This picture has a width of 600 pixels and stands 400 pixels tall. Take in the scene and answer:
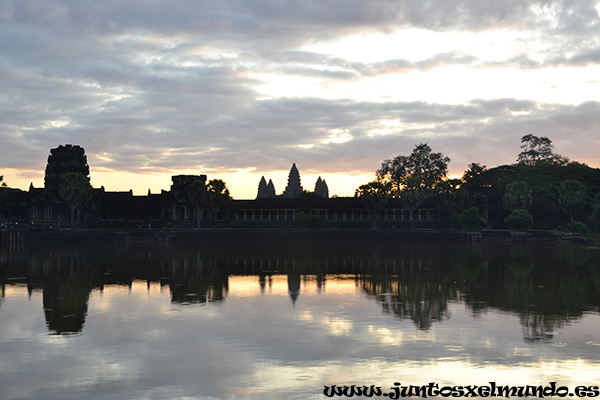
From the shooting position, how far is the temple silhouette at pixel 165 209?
125 meters

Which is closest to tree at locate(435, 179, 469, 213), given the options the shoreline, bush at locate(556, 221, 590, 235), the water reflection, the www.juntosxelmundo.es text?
the shoreline

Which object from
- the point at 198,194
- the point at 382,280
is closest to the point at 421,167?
the point at 198,194

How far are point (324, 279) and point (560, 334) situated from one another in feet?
71.4

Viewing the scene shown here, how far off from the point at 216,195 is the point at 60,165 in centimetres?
3410

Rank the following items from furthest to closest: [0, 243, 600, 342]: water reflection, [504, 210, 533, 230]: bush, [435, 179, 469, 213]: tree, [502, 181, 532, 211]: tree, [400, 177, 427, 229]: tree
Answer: [435, 179, 469, 213]: tree
[502, 181, 532, 211]: tree
[400, 177, 427, 229]: tree
[504, 210, 533, 230]: bush
[0, 243, 600, 342]: water reflection

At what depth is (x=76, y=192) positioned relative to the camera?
11081 centimetres

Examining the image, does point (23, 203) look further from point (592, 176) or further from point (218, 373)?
point (218, 373)

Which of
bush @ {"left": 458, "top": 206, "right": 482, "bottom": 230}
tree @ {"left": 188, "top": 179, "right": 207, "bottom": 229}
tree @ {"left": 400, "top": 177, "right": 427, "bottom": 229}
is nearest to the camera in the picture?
bush @ {"left": 458, "top": 206, "right": 482, "bottom": 230}

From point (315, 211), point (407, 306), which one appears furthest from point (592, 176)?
point (407, 306)

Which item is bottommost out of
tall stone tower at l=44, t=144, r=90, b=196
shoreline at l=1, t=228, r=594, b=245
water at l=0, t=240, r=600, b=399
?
water at l=0, t=240, r=600, b=399

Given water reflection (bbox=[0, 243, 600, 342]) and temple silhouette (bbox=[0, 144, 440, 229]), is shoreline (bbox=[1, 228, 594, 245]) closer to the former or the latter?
temple silhouette (bbox=[0, 144, 440, 229])

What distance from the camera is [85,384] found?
17375 millimetres

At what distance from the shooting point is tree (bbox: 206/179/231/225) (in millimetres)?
112562

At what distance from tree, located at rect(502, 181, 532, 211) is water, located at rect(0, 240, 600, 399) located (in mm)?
67247
